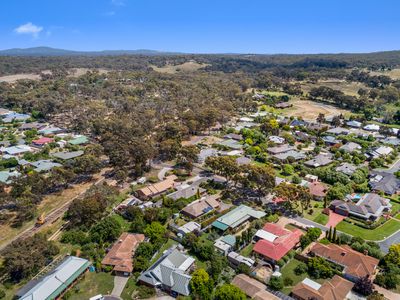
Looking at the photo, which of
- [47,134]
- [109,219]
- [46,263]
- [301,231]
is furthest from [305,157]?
[47,134]

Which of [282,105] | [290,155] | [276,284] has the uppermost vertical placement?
[282,105]

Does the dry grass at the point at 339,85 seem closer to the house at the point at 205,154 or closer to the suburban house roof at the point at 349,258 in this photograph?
the house at the point at 205,154

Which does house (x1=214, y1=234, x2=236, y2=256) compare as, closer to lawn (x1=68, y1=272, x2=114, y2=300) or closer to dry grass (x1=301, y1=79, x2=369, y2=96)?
lawn (x1=68, y1=272, x2=114, y2=300)

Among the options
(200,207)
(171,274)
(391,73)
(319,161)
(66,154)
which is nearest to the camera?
(171,274)

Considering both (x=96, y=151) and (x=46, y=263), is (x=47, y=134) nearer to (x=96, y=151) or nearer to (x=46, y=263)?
(x=96, y=151)

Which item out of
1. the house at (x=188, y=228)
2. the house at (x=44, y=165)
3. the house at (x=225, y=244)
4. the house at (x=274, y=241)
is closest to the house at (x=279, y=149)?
the house at (x=274, y=241)

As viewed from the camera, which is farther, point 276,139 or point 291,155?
point 276,139

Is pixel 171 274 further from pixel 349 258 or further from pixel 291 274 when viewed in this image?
pixel 349 258

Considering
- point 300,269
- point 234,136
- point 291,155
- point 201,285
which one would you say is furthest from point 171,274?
point 234,136
